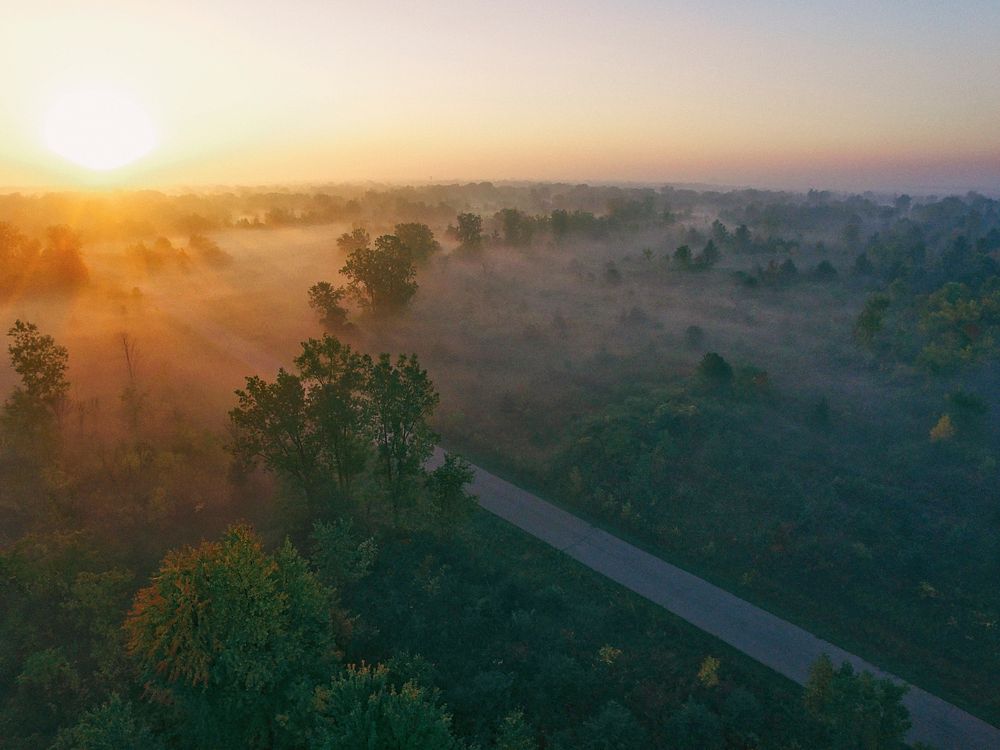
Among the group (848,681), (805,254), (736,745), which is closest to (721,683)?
(736,745)

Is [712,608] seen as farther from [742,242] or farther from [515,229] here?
[742,242]

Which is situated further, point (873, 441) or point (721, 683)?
point (873, 441)

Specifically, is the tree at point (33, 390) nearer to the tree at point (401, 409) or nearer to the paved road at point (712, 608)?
the tree at point (401, 409)

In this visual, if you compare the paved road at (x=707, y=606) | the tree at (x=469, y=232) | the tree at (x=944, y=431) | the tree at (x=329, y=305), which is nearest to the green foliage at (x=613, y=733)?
the paved road at (x=707, y=606)

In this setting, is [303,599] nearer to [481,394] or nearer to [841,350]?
[481,394]

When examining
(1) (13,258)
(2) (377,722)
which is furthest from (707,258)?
(1) (13,258)

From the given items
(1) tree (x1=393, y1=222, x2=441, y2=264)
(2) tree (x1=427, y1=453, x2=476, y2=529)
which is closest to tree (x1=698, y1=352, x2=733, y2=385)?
(2) tree (x1=427, y1=453, x2=476, y2=529)

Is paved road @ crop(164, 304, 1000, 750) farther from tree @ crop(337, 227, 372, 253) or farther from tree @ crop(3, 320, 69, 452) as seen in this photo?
tree @ crop(337, 227, 372, 253)
